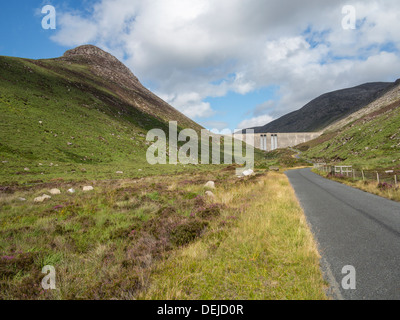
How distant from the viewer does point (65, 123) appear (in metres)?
49.5

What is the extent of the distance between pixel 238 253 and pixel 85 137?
2075 inches

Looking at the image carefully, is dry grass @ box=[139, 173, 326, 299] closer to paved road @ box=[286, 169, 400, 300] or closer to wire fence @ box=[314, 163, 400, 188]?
paved road @ box=[286, 169, 400, 300]

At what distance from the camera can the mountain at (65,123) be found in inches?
1344

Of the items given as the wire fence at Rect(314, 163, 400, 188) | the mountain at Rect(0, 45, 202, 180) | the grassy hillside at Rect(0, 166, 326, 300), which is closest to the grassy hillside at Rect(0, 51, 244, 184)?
the mountain at Rect(0, 45, 202, 180)

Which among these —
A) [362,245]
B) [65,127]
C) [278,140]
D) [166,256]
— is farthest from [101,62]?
[278,140]

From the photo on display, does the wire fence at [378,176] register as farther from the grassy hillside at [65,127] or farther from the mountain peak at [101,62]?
the mountain peak at [101,62]

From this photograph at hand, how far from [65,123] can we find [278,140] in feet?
569

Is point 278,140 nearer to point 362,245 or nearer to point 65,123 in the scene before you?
point 65,123

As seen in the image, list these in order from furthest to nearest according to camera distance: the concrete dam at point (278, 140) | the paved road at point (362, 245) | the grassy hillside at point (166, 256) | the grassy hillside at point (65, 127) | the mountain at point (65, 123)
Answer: the concrete dam at point (278, 140)
the mountain at point (65, 123)
the grassy hillside at point (65, 127)
the paved road at point (362, 245)
the grassy hillside at point (166, 256)

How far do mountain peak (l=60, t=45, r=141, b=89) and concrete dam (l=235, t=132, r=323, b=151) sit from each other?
379 ft

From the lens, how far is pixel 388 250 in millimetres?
5617

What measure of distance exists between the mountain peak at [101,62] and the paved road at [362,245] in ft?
356

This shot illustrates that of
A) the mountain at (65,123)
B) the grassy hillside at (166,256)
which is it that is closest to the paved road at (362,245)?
the grassy hillside at (166,256)
